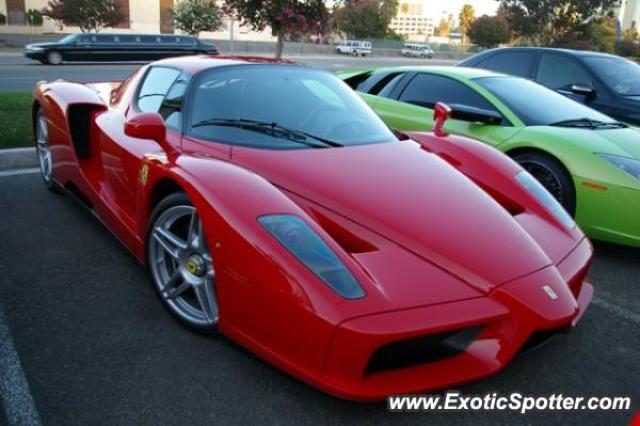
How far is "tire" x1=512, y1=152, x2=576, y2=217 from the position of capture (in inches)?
153

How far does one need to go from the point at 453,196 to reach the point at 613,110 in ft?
14.6

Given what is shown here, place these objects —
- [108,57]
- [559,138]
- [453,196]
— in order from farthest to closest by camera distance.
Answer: [108,57]
[559,138]
[453,196]

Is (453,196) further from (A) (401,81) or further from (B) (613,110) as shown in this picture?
(B) (613,110)

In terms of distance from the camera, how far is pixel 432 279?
6.84 feet

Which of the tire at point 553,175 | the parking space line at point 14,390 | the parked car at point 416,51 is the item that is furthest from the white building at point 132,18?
the parking space line at point 14,390

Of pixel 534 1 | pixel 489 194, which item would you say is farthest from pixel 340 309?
pixel 534 1

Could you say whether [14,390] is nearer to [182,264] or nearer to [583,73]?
[182,264]

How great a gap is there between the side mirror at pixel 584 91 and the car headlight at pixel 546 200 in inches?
138

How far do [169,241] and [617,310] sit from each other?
243 cm

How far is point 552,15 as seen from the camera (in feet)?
78.3

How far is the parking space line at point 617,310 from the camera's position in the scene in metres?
2.99

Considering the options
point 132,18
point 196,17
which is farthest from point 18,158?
point 132,18

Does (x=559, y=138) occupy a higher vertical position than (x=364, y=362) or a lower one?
higher

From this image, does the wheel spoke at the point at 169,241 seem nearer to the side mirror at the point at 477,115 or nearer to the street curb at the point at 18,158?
the side mirror at the point at 477,115
